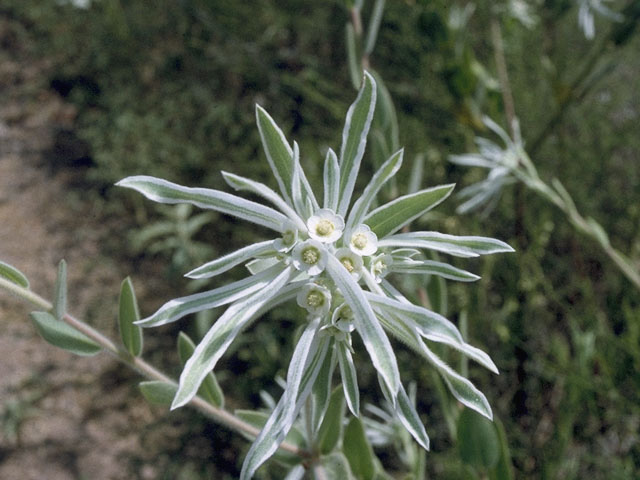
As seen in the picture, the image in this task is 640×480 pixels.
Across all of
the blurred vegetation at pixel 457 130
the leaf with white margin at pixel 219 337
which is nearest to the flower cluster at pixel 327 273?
the leaf with white margin at pixel 219 337

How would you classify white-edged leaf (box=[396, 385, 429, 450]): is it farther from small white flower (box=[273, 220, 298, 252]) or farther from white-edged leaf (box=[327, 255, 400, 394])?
small white flower (box=[273, 220, 298, 252])

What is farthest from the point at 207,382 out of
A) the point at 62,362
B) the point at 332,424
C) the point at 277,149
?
the point at 62,362

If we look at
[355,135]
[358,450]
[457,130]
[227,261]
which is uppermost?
[355,135]

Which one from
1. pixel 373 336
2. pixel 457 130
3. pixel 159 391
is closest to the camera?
pixel 373 336

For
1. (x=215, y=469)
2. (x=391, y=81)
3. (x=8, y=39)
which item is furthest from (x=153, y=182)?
(x=8, y=39)

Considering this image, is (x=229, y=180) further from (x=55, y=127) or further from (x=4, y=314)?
(x=55, y=127)

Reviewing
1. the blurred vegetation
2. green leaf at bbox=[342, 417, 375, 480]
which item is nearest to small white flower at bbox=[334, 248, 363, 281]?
green leaf at bbox=[342, 417, 375, 480]

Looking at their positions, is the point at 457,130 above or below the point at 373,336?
below

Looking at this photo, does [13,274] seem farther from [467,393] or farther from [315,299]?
[467,393]
